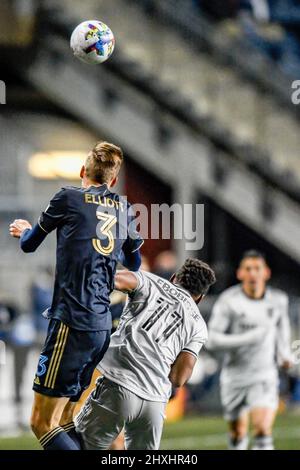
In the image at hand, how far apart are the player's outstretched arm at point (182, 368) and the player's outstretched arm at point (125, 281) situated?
20.9 inches

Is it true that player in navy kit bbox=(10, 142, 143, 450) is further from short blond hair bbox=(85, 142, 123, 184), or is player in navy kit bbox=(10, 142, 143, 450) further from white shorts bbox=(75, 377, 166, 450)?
white shorts bbox=(75, 377, 166, 450)

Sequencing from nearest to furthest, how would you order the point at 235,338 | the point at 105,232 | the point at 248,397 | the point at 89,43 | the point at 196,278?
the point at 105,232 → the point at 196,278 → the point at 89,43 → the point at 248,397 → the point at 235,338

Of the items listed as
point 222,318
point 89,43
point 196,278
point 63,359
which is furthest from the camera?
point 222,318

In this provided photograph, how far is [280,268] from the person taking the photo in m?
20.3

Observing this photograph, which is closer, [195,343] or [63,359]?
[63,359]

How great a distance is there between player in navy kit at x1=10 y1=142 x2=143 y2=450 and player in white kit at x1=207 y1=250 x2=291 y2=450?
4012 mm

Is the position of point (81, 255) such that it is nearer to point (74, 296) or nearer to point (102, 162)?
point (74, 296)

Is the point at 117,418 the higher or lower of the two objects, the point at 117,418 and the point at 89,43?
the lower

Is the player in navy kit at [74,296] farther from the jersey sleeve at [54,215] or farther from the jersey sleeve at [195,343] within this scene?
the jersey sleeve at [195,343]

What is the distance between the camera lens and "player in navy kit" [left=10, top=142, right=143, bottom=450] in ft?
23.5

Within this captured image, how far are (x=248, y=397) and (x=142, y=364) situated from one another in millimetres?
3991

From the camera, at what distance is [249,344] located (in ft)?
37.4

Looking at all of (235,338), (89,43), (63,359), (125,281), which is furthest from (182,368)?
(235,338)

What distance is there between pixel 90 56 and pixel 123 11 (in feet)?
36.3
